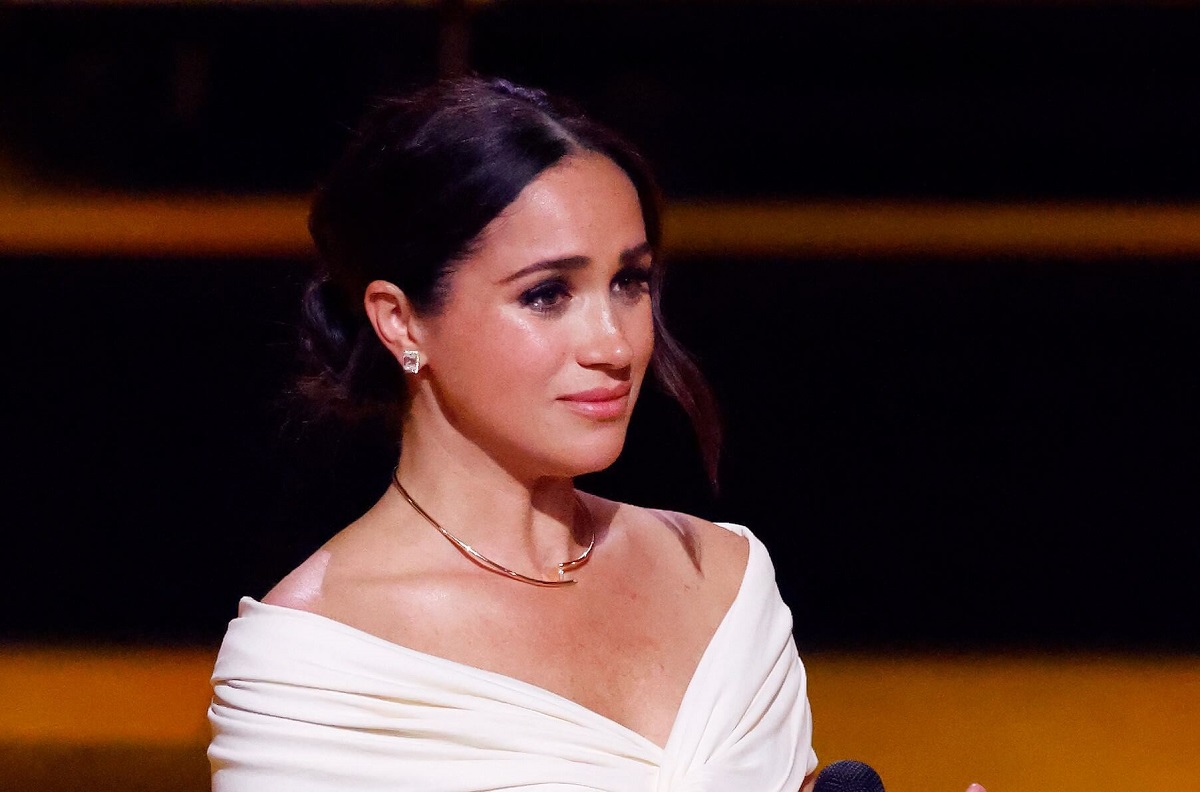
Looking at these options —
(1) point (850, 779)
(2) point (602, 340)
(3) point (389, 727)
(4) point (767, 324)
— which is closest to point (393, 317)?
(2) point (602, 340)

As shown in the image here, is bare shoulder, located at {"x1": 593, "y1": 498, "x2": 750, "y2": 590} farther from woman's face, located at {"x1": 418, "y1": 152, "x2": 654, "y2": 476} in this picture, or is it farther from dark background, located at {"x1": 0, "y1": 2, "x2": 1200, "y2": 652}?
dark background, located at {"x1": 0, "y1": 2, "x2": 1200, "y2": 652}

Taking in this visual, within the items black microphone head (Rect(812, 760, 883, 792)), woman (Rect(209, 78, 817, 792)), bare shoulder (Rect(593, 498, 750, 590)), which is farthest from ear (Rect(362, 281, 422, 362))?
black microphone head (Rect(812, 760, 883, 792))

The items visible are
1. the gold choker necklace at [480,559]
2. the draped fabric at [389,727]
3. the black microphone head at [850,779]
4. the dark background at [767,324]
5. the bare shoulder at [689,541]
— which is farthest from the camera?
the dark background at [767,324]

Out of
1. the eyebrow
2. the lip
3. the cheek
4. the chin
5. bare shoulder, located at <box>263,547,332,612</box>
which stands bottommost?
bare shoulder, located at <box>263,547,332,612</box>

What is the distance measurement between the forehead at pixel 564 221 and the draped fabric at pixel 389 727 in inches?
15.9

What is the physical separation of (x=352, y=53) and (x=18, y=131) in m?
0.59

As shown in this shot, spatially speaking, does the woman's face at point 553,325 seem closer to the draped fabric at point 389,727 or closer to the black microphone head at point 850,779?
the draped fabric at point 389,727

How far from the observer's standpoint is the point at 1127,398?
2.59 meters

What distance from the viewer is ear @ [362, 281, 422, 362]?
1522 millimetres

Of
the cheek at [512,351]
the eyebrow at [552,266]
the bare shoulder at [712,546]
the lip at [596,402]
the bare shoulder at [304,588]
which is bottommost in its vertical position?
the bare shoulder at [304,588]

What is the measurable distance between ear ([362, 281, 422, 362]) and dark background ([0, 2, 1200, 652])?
927mm

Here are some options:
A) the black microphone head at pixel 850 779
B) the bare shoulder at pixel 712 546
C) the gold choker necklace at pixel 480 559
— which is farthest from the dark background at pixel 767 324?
the black microphone head at pixel 850 779

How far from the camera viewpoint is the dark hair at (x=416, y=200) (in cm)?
146

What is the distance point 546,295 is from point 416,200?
0.53 feet
